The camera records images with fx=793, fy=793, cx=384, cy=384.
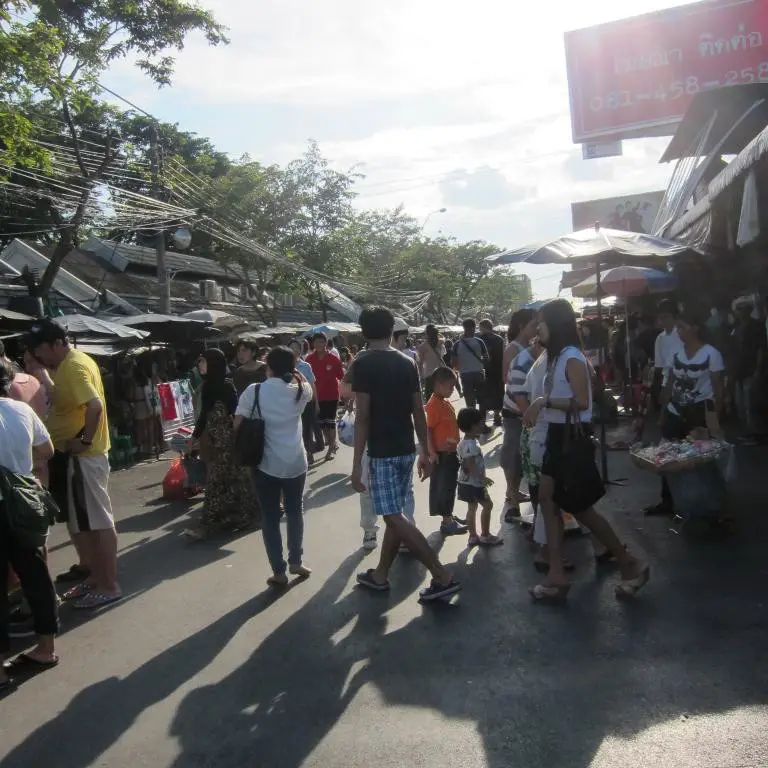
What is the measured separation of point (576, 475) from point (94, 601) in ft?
10.9

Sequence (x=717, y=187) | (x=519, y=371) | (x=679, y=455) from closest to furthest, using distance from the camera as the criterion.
A: (x=679, y=455) → (x=519, y=371) → (x=717, y=187)

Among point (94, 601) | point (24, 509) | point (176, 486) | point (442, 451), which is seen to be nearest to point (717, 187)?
point (442, 451)

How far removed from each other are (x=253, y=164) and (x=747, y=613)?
2444cm

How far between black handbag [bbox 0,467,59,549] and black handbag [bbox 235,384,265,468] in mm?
1493

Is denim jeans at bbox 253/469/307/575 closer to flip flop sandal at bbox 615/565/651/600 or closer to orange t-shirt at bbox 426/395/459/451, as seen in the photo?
orange t-shirt at bbox 426/395/459/451

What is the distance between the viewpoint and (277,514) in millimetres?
5613

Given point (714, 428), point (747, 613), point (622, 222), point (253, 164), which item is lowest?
point (747, 613)

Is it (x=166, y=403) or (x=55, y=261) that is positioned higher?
(x=55, y=261)

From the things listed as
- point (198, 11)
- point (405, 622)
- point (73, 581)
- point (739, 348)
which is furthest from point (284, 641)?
point (198, 11)

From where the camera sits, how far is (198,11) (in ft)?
50.7

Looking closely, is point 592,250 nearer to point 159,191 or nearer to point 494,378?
point 494,378

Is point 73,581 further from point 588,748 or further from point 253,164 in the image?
point 253,164

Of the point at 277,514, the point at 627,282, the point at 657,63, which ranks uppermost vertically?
the point at 657,63

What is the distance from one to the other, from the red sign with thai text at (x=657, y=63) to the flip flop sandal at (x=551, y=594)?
19306 millimetres
